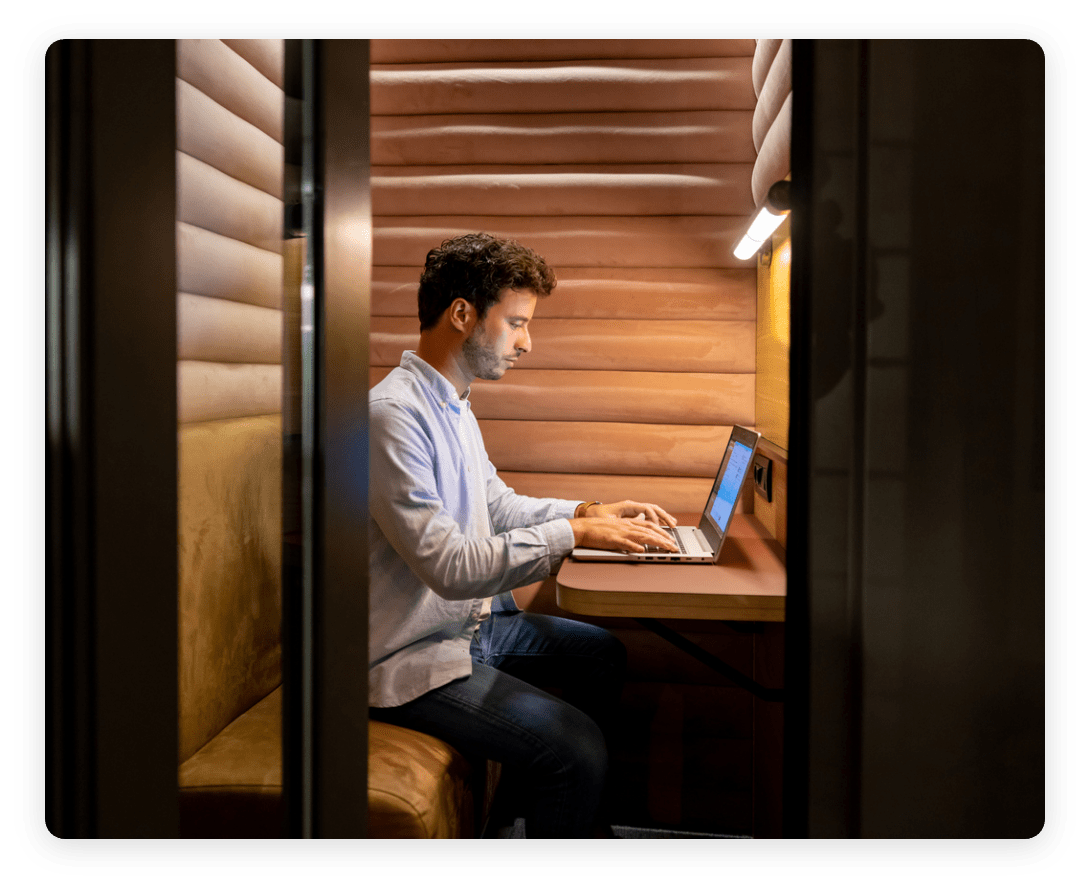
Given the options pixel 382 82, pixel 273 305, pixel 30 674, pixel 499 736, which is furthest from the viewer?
pixel 382 82

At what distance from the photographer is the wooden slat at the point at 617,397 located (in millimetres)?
2352

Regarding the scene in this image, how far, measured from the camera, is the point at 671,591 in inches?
57.6

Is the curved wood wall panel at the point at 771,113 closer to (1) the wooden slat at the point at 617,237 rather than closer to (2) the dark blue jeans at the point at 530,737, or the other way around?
(1) the wooden slat at the point at 617,237

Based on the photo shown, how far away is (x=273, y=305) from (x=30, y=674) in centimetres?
55

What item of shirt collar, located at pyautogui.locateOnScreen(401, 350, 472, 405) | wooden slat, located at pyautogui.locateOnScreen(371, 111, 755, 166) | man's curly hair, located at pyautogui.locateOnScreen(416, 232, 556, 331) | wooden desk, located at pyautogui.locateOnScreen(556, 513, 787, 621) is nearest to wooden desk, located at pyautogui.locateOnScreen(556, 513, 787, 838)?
wooden desk, located at pyautogui.locateOnScreen(556, 513, 787, 621)

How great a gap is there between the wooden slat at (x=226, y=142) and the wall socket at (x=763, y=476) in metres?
1.48

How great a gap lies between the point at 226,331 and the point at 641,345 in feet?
4.98

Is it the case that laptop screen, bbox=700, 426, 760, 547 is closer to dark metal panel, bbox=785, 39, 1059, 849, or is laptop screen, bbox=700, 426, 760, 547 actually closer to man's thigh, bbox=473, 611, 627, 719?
man's thigh, bbox=473, 611, 627, 719

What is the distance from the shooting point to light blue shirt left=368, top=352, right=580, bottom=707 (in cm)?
146

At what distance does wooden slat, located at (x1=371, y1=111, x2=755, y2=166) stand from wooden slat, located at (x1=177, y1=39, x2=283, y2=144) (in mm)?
1417

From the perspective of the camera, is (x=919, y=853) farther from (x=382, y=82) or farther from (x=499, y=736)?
(x=382, y=82)

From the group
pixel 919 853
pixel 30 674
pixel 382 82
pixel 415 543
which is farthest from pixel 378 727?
pixel 382 82

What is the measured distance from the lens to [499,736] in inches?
56.8

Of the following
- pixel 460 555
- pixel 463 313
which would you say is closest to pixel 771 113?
pixel 463 313
